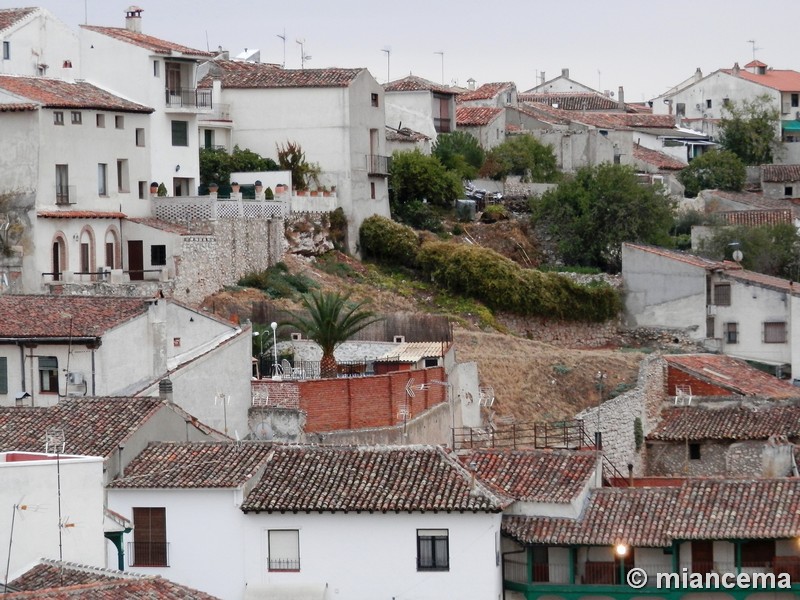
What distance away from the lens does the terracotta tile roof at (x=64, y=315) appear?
156ft

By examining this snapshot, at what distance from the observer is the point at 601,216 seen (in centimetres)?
7662

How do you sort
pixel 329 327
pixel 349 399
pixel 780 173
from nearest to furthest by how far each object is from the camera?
pixel 349 399, pixel 329 327, pixel 780 173

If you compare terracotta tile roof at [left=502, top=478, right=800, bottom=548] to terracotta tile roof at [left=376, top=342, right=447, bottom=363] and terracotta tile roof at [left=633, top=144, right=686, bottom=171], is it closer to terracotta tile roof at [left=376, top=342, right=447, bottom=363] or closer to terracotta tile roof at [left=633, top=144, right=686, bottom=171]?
terracotta tile roof at [left=376, top=342, right=447, bottom=363]

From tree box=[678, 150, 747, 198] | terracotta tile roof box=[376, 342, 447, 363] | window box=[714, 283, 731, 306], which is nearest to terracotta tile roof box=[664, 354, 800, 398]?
window box=[714, 283, 731, 306]

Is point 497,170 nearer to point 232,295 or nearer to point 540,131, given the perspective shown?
point 540,131

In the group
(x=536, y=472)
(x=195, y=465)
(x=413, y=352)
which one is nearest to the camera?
(x=195, y=465)

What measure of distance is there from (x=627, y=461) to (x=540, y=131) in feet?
120

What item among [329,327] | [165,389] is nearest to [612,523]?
[165,389]

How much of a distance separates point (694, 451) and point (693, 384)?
433 centimetres

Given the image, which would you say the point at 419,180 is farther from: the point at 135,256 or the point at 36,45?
the point at 135,256

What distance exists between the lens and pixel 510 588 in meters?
41.8

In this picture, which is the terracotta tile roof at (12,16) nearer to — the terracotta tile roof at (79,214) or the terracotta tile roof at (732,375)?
the terracotta tile roof at (79,214)

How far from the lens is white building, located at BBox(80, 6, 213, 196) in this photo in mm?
63469

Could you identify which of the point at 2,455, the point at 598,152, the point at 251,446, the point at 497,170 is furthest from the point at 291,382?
the point at 598,152
